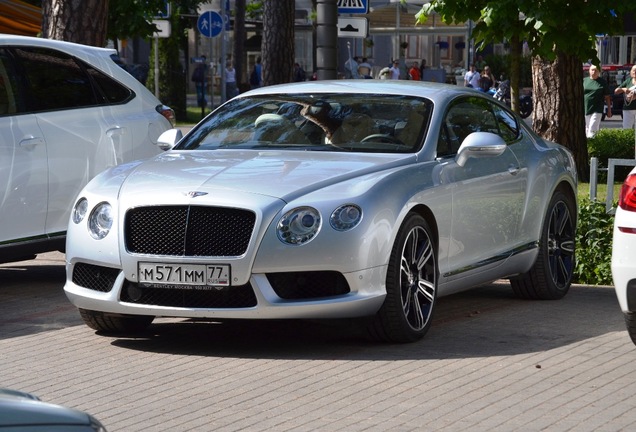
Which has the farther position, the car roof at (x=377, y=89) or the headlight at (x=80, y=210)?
the car roof at (x=377, y=89)

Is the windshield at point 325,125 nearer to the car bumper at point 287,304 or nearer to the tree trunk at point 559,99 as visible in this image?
the car bumper at point 287,304

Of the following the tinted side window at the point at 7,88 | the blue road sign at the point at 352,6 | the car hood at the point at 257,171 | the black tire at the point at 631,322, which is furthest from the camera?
the blue road sign at the point at 352,6

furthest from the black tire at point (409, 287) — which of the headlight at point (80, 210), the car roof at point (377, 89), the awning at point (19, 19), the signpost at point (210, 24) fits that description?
the signpost at point (210, 24)

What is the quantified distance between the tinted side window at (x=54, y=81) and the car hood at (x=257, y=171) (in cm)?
187

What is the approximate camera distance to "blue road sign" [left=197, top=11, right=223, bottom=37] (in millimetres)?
34281

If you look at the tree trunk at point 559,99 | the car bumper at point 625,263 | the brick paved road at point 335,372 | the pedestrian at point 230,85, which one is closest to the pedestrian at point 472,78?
the pedestrian at point 230,85

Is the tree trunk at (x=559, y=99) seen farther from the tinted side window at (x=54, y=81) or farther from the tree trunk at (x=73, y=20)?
the tinted side window at (x=54, y=81)

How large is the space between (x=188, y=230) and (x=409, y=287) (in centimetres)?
130

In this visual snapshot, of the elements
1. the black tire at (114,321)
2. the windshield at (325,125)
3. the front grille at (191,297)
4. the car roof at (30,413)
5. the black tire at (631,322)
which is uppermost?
the windshield at (325,125)

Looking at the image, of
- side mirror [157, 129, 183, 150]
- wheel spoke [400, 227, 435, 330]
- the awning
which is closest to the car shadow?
wheel spoke [400, 227, 435, 330]

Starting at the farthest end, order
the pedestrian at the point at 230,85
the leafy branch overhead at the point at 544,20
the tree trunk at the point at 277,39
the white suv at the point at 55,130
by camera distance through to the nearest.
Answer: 1. the pedestrian at the point at 230,85
2. the tree trunk at the point at 277,39
3. the leafy branch overhead at the point at 544,20
4. the white suv at the point at 55,130

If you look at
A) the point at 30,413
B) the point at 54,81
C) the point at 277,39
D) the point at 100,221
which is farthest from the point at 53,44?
the point at 277,39

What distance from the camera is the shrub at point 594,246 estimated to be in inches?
428

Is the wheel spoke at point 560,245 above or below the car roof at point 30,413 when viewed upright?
below
